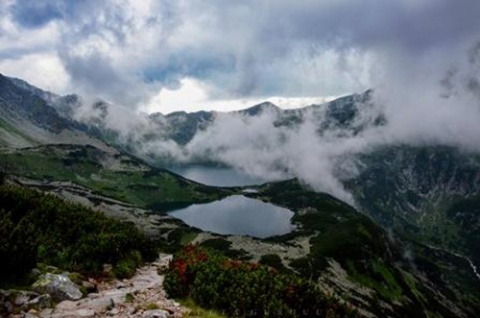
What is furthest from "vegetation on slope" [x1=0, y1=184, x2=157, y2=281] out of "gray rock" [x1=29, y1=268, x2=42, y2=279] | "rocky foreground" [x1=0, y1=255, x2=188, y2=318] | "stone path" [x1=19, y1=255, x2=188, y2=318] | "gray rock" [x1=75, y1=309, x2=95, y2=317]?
"gray rock" [x1=75, y1=309, x2=95, y2=317]

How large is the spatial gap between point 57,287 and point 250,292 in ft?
28.4

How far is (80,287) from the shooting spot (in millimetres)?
24422

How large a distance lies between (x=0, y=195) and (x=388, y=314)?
154m

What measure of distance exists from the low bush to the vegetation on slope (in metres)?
6.06

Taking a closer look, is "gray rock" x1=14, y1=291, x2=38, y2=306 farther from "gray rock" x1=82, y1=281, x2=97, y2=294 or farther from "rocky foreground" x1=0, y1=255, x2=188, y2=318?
"gray rock" x1=82, y1=281, x2=97, y2=294

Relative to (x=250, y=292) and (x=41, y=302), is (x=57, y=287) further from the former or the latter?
(x=250, y=292)

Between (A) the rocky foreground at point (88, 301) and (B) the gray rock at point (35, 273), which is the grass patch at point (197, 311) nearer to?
(A) the rocky foreground at point (88, 301)

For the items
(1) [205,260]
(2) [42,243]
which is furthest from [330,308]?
(2) [42,243]

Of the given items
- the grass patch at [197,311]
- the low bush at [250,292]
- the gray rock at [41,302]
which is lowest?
the gray rock at [41,302]

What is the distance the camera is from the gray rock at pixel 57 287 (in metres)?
22.7

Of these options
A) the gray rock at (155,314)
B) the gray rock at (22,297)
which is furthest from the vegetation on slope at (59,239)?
the gray rock at (155,314)

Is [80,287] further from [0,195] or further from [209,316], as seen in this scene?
[0,195]

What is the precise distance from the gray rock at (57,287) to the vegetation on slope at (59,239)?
145 centimetres

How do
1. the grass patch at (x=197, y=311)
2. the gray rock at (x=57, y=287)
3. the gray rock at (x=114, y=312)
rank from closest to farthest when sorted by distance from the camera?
the gray rock at (x=114, y=312) < the grass patch at (x=197, y=311) < the gray rock at (x=57, y=287)
